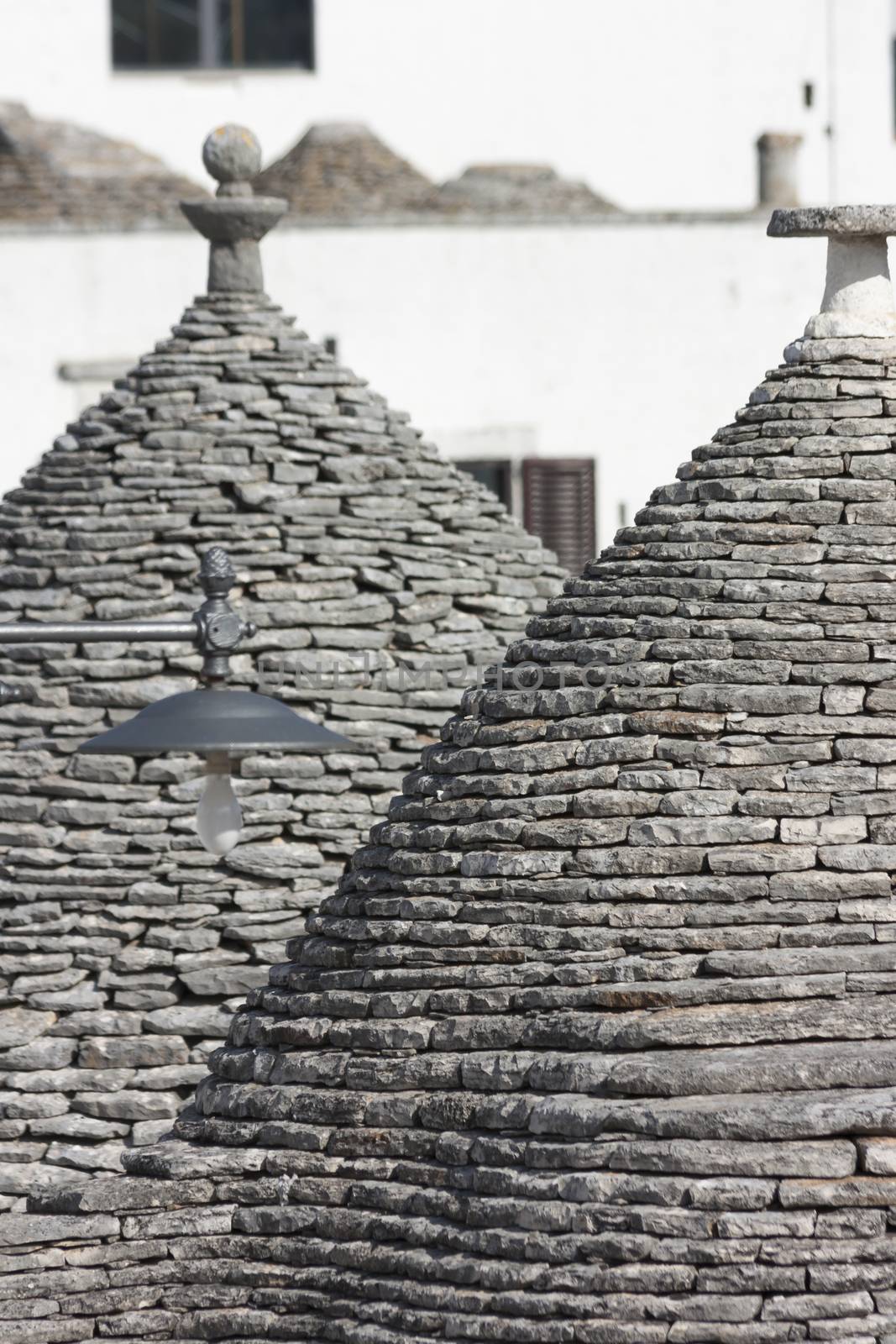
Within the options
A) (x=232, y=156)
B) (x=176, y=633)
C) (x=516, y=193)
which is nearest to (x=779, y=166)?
(x=516, y=193)

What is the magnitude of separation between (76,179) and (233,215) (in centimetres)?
950

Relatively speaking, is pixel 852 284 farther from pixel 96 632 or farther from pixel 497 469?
pixel 497 469

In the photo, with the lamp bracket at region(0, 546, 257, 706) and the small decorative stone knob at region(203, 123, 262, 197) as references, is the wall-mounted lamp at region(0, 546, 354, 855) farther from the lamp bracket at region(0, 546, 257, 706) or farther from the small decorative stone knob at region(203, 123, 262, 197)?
the small decorative stone knob at region(203, 123, 262, 197)

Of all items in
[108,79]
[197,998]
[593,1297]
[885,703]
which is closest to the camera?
[593,1297]

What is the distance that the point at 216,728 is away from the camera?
9375 mm

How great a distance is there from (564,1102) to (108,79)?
17.8 m

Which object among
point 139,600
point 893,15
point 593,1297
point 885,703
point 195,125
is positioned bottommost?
point 593,1297

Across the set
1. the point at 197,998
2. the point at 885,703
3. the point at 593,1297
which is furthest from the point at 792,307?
the point at 593,1297

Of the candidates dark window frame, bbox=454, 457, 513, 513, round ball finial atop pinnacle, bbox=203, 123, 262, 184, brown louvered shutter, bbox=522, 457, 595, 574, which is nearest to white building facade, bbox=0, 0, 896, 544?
dark window frame, bbox=454, 457, 513, 513

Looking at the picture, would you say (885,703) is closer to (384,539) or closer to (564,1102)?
(564,1102)

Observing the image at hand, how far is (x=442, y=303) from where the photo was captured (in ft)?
72.7

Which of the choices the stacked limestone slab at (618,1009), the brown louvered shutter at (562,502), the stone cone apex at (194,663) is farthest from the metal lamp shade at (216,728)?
the brown louvered shutter at (562,502)

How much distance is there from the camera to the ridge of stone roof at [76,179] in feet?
75.0

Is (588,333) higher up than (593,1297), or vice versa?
(588,333)
